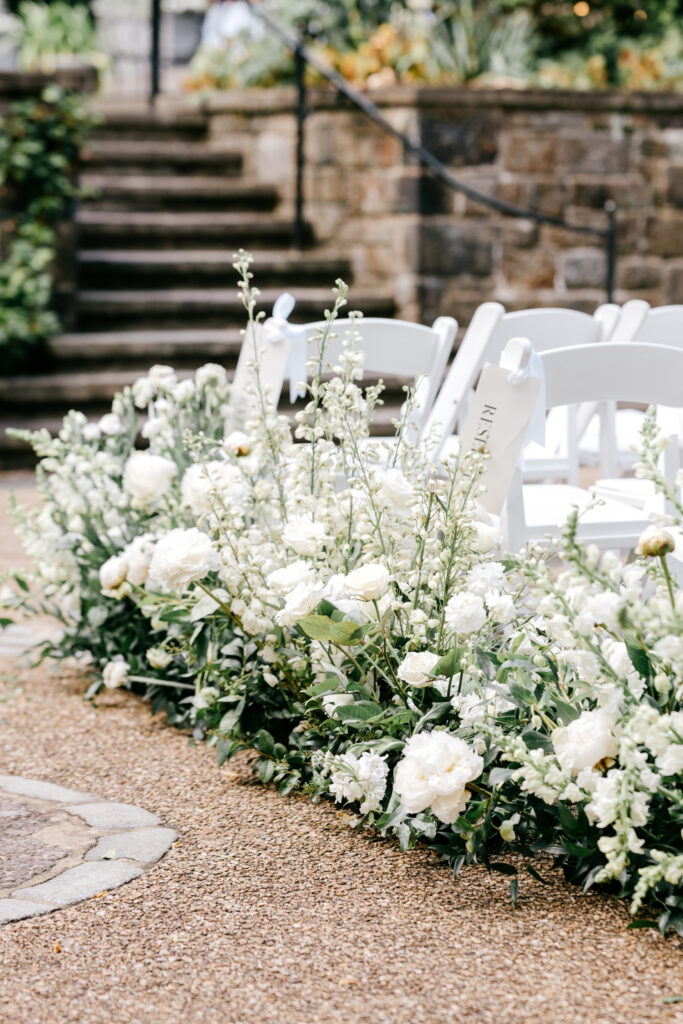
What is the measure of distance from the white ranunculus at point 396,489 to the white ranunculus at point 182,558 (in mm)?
381

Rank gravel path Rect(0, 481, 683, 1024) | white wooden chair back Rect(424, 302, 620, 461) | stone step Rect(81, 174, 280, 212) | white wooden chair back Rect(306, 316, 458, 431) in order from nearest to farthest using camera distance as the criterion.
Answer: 1. gravel path Rect(0, 481, 683, 1024)
2. white wooden chair back Rect(424, 302, 620, 461)
3. white wooden chair back Rect(306, 316, 458, 431)
4. stone step Rect(81, 174, 280, 212)

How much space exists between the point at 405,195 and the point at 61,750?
585cm

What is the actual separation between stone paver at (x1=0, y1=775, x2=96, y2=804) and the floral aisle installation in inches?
13.0

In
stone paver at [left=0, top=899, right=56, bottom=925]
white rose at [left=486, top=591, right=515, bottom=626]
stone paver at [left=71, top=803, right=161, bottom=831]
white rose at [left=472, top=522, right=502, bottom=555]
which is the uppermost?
white rose at [left=472, top=522, right=502, bottom=555]

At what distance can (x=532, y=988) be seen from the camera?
2.19 meters

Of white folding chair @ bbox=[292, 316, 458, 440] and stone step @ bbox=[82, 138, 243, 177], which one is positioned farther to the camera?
stone step @ bbox=[82, 138, 243, 177]

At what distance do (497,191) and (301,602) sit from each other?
6570 millimetres

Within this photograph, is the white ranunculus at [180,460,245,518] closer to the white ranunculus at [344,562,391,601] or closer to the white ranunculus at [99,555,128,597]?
the white ranunculus at [99,555,128,597]

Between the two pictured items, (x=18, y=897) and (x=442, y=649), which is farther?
(x=442, y=649)

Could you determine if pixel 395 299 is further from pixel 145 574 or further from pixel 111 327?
pixel 145 574

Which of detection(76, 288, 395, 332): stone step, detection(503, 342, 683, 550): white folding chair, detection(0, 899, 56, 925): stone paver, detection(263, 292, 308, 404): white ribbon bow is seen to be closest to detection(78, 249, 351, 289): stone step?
detection(76, 288, 395, 332): stone step

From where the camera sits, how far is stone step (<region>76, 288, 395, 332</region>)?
8.50 metres

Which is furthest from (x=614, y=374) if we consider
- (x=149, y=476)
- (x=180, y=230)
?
(x=180, y=230)

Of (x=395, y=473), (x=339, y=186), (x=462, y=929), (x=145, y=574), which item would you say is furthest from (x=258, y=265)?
(x=462, y=929)
